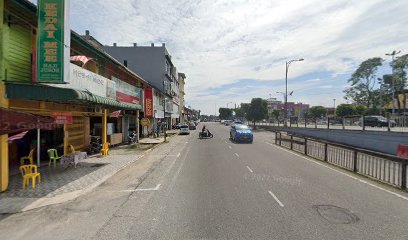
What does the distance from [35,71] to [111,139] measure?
13.9m

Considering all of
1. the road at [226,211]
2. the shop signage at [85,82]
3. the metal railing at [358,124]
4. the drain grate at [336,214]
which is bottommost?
the road at [226,211]

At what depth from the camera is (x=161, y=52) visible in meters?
57.3

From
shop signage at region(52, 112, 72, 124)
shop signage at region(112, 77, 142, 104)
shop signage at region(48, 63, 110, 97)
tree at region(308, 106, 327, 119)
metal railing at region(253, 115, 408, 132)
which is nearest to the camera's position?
shop signage at region(48, 63, 110, 97)

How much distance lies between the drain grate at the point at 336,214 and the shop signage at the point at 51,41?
34.3ft

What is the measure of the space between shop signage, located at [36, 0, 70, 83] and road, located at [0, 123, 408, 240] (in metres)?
5.06

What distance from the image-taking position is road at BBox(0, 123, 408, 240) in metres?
5.89

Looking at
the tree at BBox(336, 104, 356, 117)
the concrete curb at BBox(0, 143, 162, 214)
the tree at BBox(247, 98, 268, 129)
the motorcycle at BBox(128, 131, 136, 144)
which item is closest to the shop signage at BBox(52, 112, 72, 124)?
the concrete curb at BBox(0, 143, 162, 214)

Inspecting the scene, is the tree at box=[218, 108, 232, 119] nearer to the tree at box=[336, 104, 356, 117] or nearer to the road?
the tree at box=[336, 104, 356, 117]

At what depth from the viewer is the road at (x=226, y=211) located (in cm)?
589

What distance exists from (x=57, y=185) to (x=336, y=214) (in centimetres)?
1002

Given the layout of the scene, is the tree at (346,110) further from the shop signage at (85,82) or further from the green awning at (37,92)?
the green awning at (37,92)

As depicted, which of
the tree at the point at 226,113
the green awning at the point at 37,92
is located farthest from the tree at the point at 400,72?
the tree at the point at 226,113

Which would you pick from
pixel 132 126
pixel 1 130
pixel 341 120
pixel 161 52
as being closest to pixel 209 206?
pixel 1 130

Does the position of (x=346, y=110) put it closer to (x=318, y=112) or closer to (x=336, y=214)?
(x=318, y=112)
